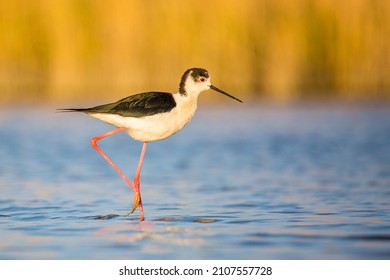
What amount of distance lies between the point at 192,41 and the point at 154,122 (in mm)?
16051

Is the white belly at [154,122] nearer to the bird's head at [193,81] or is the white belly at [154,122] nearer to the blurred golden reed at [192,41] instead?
the bird's head at [193,81]

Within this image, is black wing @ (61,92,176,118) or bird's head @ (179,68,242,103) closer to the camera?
black wing @ (61,92,176,118)

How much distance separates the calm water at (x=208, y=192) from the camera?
274 inches

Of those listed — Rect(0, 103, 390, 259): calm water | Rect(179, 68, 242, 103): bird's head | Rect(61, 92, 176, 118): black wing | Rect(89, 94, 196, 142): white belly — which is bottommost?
Rect(0, 103, 390, 259): calm water

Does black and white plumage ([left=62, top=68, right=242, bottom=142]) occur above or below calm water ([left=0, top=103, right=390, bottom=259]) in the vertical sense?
above

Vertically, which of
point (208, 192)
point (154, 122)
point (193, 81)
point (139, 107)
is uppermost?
point (193, 81)

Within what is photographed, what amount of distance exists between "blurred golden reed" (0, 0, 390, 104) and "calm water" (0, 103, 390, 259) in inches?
188

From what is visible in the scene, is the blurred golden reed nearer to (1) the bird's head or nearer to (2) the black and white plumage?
(1) the bird's head

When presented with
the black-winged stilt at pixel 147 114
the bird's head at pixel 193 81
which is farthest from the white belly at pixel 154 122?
the bird's head at pixel 193 81

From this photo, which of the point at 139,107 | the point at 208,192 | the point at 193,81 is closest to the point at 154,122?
the point at 139,107

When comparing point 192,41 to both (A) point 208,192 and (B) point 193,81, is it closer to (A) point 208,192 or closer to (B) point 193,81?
(A) point 208,192

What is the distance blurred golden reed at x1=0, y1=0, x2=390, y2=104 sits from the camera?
24.2m

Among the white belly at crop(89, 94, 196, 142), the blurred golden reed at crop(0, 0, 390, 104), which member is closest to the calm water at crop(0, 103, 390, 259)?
the white belly at crop(89, 94, 196, 142)

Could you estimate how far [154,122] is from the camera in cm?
852
